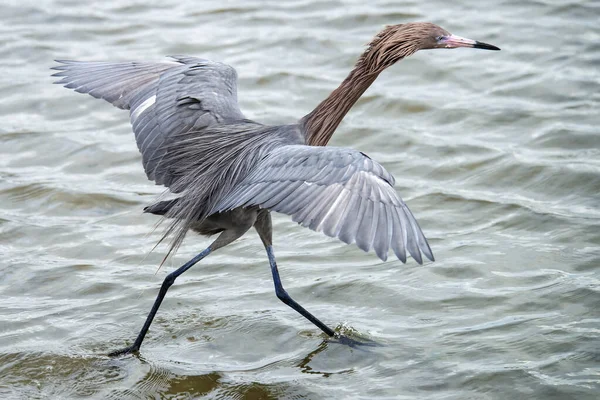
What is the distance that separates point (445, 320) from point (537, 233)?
1545 mm

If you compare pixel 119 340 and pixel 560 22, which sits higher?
pixel 560 22

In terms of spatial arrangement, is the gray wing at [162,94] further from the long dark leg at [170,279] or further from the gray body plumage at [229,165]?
the long dark leg at [170,279]

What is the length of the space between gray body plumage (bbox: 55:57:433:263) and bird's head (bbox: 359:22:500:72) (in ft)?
2.30

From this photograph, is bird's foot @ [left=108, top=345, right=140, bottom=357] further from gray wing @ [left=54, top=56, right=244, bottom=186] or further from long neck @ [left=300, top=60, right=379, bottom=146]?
long neck @ [left=300, top=60, right=379, bottom=146]

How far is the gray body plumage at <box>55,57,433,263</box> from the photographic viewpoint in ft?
16.3

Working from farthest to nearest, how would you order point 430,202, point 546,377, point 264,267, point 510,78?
1. point 510,78
2. point 430,202
3. point 264,267
4. point 546,377

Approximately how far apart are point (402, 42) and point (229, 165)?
4.79 feet

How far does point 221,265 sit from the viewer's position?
7.31m

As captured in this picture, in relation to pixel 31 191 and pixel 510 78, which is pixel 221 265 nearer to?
pixel 31 191

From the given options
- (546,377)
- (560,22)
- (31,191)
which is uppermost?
(560,22)

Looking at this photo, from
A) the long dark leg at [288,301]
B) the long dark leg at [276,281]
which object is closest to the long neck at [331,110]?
the long dark leg at [276,281]

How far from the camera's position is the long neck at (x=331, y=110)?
6422mm

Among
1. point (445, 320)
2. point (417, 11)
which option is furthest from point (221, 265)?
point (417, 11)

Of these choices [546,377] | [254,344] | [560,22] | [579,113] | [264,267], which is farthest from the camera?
[560,22]
